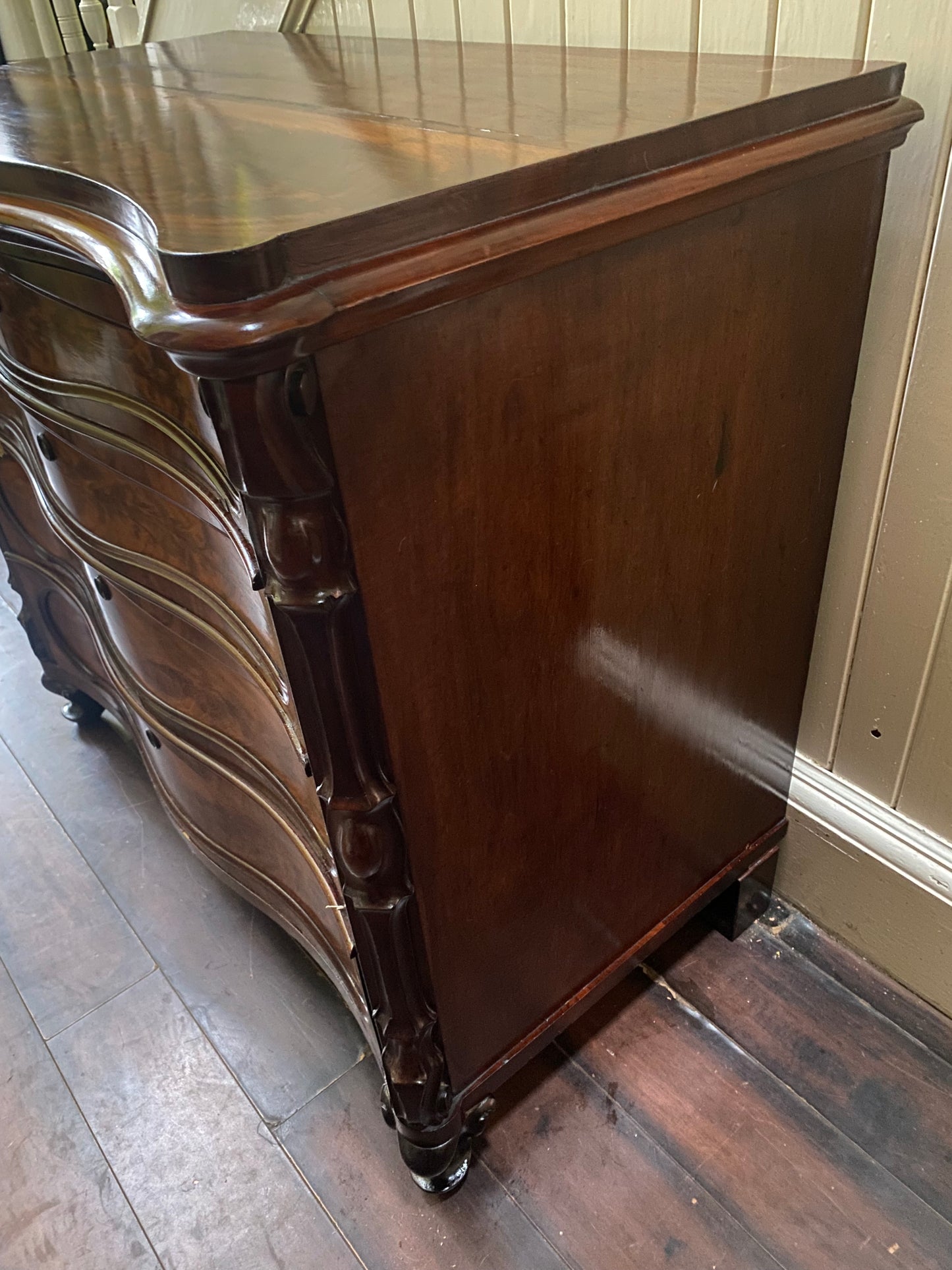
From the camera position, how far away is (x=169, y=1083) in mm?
1193

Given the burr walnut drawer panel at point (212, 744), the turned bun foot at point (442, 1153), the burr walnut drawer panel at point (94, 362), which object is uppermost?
the burr walnut drawer panel at point (94, 362)

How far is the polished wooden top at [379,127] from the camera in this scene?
0.56 meters

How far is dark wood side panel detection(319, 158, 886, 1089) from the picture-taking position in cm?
63

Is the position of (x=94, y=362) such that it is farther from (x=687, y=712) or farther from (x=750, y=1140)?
(x=750, y=1140)

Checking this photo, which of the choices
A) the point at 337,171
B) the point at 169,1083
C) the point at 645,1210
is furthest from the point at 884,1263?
the point at 337,171

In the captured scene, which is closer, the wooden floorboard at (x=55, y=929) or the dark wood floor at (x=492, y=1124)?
the dark wood floor at (x=492, y=1124)

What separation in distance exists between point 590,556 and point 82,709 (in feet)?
4.33

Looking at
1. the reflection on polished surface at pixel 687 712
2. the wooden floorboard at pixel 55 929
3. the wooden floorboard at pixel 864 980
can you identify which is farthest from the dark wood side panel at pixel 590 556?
the wooden floorboard at pixel 55 929

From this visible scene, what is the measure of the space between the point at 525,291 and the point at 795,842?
92 centimetres

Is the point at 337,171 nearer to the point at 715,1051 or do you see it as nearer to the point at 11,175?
the point at 11,175

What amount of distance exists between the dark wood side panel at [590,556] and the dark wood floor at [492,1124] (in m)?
0.19

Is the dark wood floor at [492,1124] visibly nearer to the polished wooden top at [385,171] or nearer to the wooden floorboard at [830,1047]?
the wooden floorboard at [830,1047]

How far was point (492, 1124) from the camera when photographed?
3.66ft

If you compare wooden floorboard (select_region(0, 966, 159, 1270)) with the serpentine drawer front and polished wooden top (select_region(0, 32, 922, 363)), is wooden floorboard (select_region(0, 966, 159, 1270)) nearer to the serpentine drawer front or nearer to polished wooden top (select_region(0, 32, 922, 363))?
the serpentine drawer front
